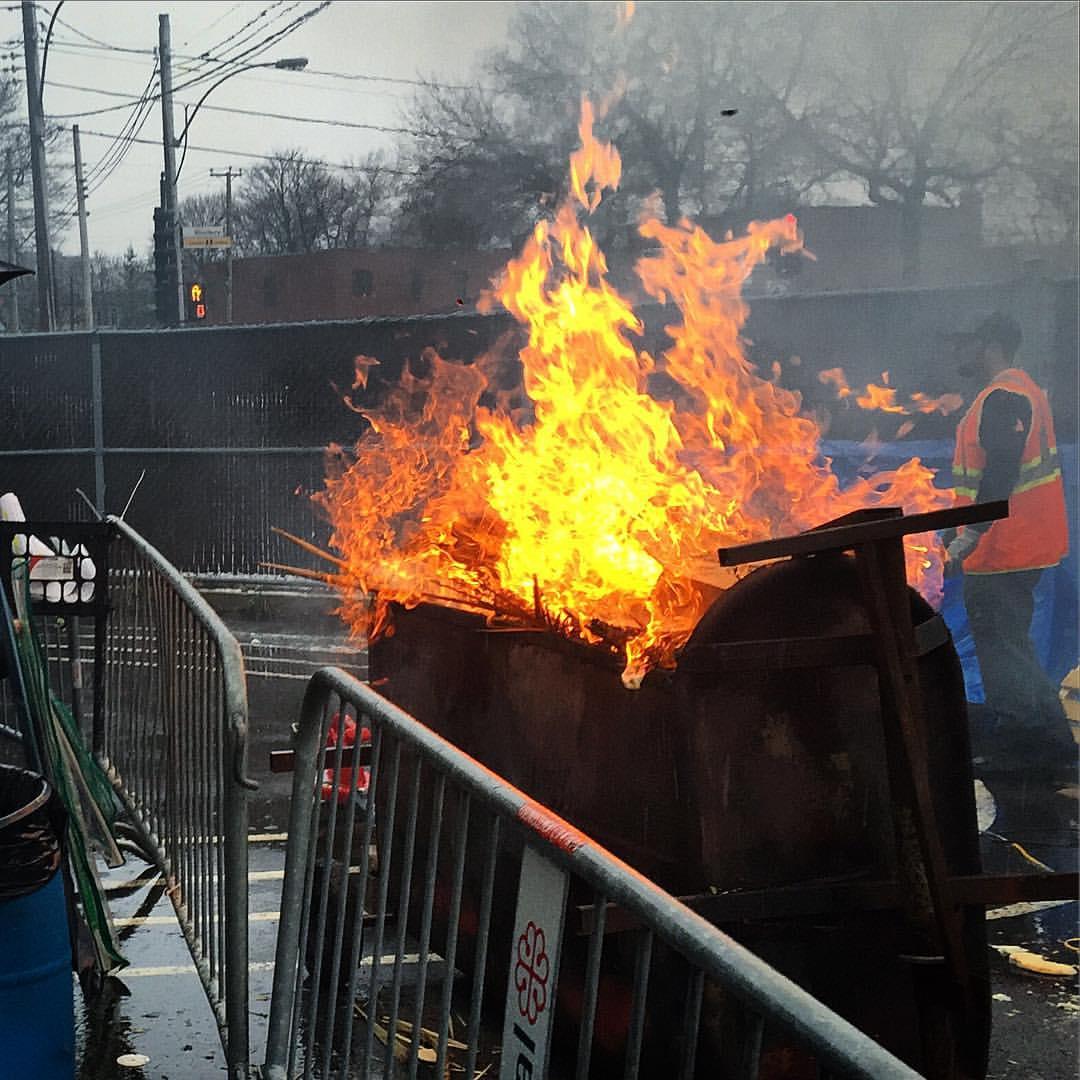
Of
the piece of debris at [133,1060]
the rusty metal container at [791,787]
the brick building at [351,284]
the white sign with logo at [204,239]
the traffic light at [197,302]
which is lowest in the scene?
the piece of debris at [133,1060]

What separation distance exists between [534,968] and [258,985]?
9.42 ft

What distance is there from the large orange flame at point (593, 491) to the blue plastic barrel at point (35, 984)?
164cm

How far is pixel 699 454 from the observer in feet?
34.3

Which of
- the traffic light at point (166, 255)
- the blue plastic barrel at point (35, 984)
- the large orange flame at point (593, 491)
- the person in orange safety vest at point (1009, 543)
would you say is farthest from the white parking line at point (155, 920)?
the traffic light at point (166, 255)

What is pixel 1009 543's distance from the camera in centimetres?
842

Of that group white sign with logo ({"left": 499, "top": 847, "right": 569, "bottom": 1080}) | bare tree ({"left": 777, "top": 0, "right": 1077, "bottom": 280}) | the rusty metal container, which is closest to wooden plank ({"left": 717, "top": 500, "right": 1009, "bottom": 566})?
the rusty metal container

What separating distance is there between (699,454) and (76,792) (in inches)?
251

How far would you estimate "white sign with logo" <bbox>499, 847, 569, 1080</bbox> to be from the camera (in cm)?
229

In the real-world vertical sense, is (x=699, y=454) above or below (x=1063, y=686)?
above

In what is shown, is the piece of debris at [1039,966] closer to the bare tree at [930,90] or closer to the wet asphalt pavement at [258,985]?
the wet asphalt pavement at [258,985]

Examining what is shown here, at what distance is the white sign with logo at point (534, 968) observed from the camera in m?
2.29

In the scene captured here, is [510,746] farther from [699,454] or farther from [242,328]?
[242,328]

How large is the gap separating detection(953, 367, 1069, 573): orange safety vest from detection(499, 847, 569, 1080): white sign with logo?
21.4 ft

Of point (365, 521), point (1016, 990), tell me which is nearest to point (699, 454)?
point (365, 521)
